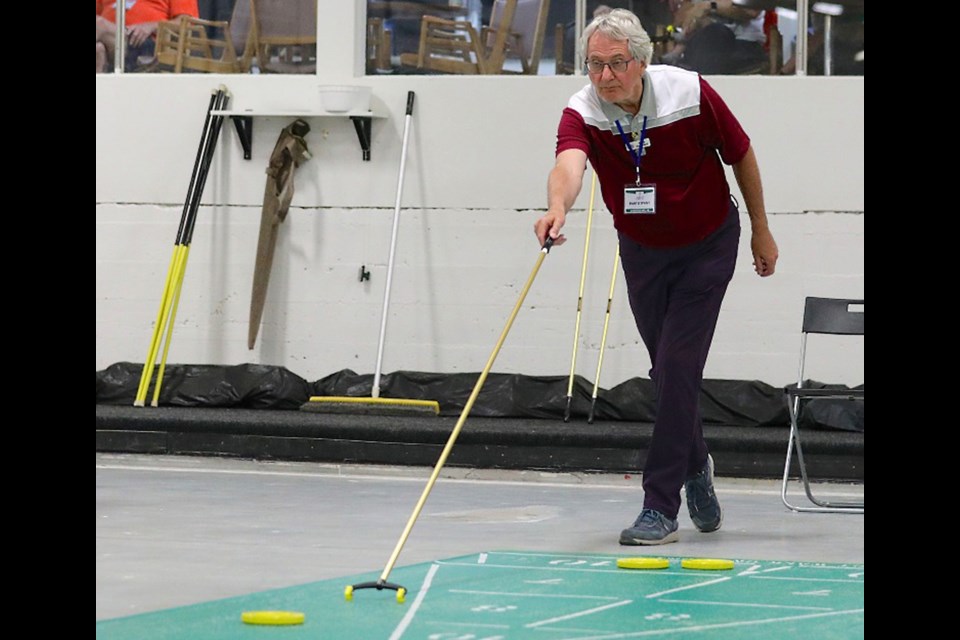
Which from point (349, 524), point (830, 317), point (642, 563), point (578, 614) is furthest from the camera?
point (830, 317)

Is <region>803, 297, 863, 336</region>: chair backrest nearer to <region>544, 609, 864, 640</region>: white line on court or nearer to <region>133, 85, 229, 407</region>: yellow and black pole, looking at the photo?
<region>544, 609, 864, 640</region>: white line on court

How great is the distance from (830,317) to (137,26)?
4.42 meters

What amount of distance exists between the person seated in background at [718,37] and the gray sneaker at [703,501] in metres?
3.62

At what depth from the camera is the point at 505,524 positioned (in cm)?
453

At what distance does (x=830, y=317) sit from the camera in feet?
18.1

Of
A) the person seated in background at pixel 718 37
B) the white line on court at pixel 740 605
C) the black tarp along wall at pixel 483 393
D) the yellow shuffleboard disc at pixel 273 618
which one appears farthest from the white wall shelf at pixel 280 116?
the yellow shuffleboard disc at pixel 273 618

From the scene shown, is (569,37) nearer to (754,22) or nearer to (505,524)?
(754,22)

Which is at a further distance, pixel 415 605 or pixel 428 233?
pixel 428 233

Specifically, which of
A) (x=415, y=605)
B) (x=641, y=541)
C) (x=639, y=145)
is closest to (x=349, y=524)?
(x=641, y=541)

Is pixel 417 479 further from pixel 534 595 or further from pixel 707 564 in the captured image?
pixel 534 595

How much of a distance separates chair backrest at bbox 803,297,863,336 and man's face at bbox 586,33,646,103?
73.9 inches

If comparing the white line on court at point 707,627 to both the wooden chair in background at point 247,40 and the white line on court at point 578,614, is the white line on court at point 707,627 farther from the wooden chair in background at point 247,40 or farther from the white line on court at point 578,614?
the wooden chair in background at point 247,40
